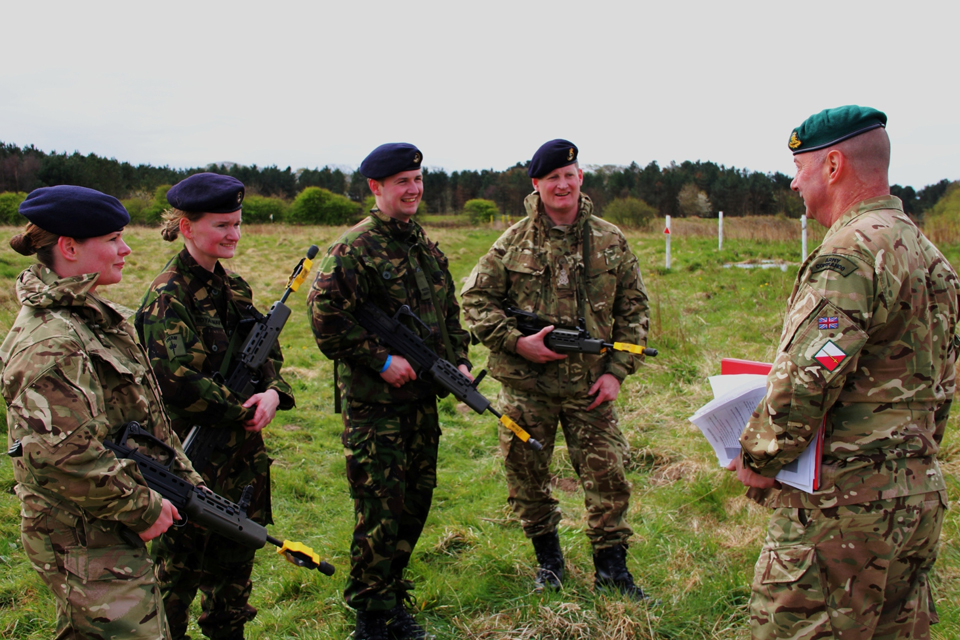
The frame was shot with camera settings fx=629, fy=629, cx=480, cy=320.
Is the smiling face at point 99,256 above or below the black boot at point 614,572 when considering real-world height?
above

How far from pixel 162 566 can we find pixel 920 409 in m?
3.14

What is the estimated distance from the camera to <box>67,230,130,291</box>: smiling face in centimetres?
219

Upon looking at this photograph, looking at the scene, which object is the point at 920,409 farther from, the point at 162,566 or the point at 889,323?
the point at 162,566

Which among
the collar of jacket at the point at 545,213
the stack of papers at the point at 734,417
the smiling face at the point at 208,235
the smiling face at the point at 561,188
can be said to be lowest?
the stack of papers at the point at 734,417

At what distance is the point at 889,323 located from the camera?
6.70 ft

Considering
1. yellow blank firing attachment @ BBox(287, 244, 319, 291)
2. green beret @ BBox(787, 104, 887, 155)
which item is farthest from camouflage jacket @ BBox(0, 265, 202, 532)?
green beret @ BBox(787, 104, 887, 155)

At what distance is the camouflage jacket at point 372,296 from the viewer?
3.26 m

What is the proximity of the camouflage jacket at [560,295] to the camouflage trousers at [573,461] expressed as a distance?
133 mm

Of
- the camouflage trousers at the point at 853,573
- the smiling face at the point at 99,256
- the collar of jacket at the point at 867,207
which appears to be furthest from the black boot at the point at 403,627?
the collar of jacket at the point at 867,207

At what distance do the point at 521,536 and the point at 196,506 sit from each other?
242 centimetres

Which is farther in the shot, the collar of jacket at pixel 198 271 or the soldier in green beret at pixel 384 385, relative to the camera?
the soldier in green beret at pixel 384 385

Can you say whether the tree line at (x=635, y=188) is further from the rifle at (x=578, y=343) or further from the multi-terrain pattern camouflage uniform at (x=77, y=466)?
the multi-terrain pattern camouflage uniform at (x=77, y=466)

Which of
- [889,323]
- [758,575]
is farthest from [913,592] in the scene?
[889,323]

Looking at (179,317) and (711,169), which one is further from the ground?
(711,169)
